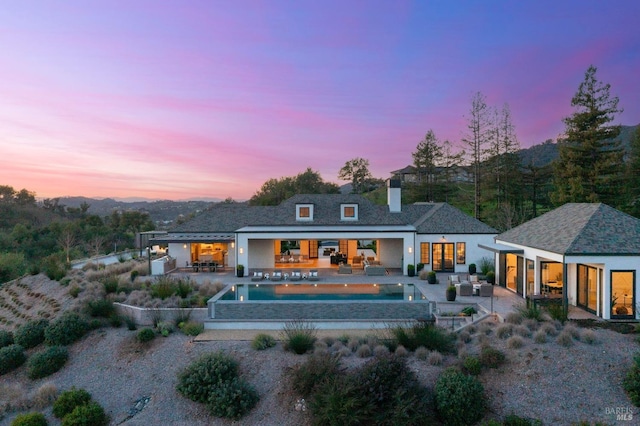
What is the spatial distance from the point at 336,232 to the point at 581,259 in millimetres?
13104

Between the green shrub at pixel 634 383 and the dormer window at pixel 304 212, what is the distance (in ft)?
58.9

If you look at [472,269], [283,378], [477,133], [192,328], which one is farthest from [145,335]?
[477,133]

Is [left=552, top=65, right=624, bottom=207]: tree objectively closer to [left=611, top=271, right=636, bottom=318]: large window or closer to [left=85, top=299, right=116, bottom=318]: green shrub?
[left=611, top=271, right=636, bottom=318]: large window

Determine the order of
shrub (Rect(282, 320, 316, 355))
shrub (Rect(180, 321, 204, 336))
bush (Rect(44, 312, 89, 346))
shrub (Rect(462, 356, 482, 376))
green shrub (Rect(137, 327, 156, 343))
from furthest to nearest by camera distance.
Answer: bush (Rect(44, 312, 89, 346))
shrub (Rect(180, 321, 204, 336))
green shrub (Rect(137, 327, 156, 343))
shrub (Rect(282, 320, 316, 355))
shrub (Rect(462, 356, 482, 376))

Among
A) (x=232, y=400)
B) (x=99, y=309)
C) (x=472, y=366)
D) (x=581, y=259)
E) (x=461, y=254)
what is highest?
(x=581, y=259)

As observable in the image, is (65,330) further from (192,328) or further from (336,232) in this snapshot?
(336,232)

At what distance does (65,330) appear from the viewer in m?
13.4

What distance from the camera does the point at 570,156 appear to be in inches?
1126

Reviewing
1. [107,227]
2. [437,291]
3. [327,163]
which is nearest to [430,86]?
[437,291]

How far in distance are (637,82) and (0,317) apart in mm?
46231

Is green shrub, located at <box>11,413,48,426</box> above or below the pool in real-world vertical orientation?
below

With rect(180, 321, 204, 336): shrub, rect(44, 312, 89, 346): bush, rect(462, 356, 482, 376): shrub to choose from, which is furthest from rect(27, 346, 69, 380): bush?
rect(462, 356, 482, 376): shrub

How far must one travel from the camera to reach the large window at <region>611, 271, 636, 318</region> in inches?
503

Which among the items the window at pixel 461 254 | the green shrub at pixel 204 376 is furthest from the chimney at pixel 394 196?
the green shrub at pixel 204 376
